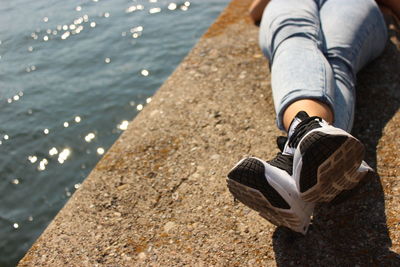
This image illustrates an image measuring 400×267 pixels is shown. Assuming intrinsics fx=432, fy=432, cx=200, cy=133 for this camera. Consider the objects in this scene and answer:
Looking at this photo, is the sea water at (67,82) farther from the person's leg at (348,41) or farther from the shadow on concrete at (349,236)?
the person's leg at (348,41)

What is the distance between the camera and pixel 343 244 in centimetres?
211

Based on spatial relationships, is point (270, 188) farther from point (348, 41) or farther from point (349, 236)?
point (348, 41)

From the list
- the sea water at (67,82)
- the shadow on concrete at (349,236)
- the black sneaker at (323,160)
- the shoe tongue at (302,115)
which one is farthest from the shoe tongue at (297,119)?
the sea water at (67,82)

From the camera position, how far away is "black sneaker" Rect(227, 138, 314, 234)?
1.86 meters

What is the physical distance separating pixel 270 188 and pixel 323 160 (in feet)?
0.83

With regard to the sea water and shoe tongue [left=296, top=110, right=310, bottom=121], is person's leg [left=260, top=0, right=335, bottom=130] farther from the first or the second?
the sea water

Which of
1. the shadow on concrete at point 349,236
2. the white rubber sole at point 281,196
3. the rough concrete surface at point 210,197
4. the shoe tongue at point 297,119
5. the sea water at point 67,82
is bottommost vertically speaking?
the sea water at point 67,82

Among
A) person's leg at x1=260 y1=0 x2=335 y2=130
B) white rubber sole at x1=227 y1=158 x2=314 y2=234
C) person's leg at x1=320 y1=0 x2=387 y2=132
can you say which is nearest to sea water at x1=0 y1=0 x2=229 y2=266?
white rubber sole at x1=227 y1=158 x2=314 y2=234

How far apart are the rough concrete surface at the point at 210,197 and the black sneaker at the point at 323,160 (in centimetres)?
34

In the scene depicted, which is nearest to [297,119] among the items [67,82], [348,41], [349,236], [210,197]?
[349,236]

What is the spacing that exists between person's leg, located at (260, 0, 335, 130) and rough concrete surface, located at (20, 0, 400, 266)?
19.9 inches

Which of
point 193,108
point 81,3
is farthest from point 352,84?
point 81,3

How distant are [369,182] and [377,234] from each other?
37 cm

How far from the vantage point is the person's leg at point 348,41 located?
97.6 inches
